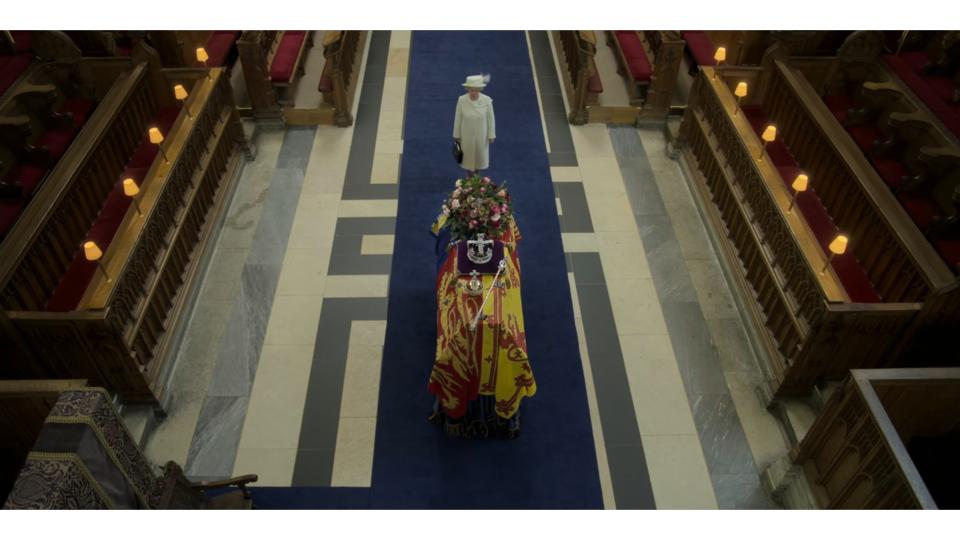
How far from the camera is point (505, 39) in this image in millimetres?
11133

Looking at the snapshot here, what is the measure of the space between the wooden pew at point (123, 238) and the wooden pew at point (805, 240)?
551 centimetres

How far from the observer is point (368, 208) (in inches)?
295

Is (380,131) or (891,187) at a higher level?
(891,187)

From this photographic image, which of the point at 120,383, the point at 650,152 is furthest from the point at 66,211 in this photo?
the point at 650,152

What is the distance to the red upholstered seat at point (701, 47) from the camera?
8781mm

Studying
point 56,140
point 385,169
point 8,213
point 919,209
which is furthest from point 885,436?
point 56,140

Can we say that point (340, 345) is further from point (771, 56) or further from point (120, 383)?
point (771, 56)

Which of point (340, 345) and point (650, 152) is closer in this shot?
point (340, 345)

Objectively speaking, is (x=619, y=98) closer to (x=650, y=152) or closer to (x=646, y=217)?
(x=650, y=152)

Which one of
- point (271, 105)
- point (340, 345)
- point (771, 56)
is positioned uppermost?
point (771, 56)

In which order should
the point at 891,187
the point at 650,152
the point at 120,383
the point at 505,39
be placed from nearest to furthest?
1. the point at 120,383
2. the point at 891,187
3. the point at 650,152
4. the point at 505,39

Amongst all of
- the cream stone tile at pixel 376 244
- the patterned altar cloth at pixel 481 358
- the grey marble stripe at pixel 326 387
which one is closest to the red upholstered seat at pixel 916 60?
the patterned altar cloth at pixel 481 358

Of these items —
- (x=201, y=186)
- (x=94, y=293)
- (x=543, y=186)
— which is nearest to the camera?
(x=94, y=293)

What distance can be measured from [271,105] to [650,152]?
519cm
